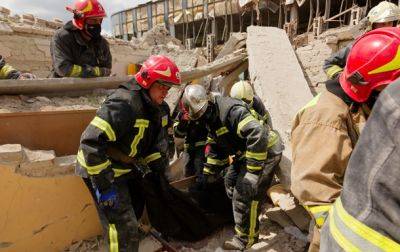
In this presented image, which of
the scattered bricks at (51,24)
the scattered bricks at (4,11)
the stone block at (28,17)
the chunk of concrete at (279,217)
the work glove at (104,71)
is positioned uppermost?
the scattered bricks at (4,11)

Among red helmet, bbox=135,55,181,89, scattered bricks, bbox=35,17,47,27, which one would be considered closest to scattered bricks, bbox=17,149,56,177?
red helmet, bbox=135,55,181,89

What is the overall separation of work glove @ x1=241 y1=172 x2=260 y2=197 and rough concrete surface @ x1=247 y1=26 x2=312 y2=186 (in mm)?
902

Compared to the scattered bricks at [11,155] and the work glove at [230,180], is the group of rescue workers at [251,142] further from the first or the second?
the scattered bricks at [11,155]

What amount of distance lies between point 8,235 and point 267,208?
9.23 feet

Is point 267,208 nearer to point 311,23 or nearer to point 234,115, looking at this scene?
point 234,115

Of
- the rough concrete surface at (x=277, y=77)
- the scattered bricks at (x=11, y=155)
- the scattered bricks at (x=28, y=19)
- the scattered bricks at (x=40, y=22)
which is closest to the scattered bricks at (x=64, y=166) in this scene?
the scattered bricks at (x=11, y=155)

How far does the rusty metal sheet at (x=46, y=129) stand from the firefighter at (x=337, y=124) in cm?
222

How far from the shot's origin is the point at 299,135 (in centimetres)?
165

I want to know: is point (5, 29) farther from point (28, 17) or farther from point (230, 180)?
point (230, 180)

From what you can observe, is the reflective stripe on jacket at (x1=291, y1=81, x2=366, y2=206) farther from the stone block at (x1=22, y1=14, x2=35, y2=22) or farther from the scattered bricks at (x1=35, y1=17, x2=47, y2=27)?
the stone block at (x1=22, y1=14, x2=35, y2=22)

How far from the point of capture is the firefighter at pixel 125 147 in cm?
243

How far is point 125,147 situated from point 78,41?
1880 millimetres

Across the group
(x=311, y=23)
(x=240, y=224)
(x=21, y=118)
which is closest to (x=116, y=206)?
(x=21, y=118)

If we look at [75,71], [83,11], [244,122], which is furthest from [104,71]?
[244,122]
